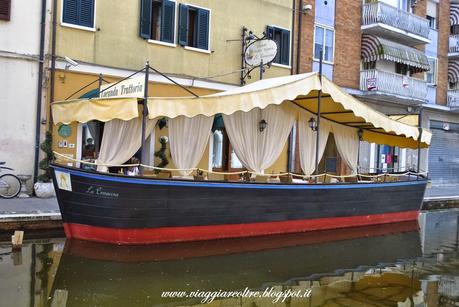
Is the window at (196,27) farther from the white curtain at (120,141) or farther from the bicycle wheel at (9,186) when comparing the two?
the white curtain at (120,141)

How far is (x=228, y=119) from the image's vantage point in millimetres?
10836

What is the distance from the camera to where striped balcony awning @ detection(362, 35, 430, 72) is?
21.8m

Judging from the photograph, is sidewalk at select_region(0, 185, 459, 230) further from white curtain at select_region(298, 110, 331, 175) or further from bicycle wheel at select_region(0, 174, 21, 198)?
white curtain at select_region(298, 110, 331, 175)

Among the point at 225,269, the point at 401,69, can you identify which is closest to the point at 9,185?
the point at 225,269

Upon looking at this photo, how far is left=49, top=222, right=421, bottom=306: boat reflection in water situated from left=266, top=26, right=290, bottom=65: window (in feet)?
30.9

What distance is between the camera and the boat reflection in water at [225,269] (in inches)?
274

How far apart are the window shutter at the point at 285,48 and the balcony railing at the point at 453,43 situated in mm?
12531

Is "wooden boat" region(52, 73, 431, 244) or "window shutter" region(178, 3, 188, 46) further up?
"window shutter" region(178, 3, 188, 46)

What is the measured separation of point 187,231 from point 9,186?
580 cm

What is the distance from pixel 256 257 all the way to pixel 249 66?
9.51 meters

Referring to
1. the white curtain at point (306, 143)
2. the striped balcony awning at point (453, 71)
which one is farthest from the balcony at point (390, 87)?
the white curtain at point (306, 143)

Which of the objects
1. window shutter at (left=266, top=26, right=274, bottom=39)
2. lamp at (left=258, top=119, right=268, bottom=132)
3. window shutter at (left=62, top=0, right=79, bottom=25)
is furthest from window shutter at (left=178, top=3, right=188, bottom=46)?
lamp at (left=258, top=119, right=268, bottom=132)

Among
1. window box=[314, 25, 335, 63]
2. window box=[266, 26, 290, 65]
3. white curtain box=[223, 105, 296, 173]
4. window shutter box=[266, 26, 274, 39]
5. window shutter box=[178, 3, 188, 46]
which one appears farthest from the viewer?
window box=[314, 25, 335, 63]

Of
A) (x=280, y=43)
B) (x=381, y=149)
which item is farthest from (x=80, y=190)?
(x=381, y=149)
